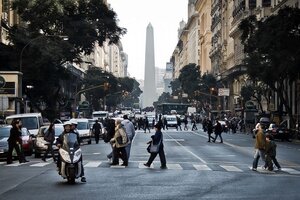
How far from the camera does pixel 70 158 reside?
58.2ft

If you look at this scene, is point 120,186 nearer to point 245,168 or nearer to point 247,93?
point 245,168

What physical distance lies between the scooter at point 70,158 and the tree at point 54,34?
36.6m

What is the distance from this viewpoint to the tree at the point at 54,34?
2170 inches

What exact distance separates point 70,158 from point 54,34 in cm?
4147

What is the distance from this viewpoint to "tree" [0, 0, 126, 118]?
55125 mm

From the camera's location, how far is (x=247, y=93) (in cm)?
8569

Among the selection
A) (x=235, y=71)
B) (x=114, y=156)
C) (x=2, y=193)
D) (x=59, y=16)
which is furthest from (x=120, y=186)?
(x=235, y=71)

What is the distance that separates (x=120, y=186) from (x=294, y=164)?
12.4m

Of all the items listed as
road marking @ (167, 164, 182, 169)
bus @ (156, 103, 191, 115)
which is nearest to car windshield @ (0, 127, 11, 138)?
road marking @ (167, 164, 182, 169)

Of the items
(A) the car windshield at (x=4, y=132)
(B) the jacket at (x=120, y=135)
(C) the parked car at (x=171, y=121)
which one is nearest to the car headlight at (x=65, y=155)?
(B) the jacket at (x=120, y=135)

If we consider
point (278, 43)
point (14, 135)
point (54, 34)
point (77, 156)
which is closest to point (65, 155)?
point (77, 156)

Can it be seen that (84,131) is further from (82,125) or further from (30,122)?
(30,122)

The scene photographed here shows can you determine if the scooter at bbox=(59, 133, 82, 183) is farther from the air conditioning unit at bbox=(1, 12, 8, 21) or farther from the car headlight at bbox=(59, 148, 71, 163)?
the air conditioning unit at bbox=(1, 12, 8, 21)

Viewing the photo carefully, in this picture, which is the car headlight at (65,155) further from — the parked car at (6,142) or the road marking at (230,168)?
the parked car at (6,142)
